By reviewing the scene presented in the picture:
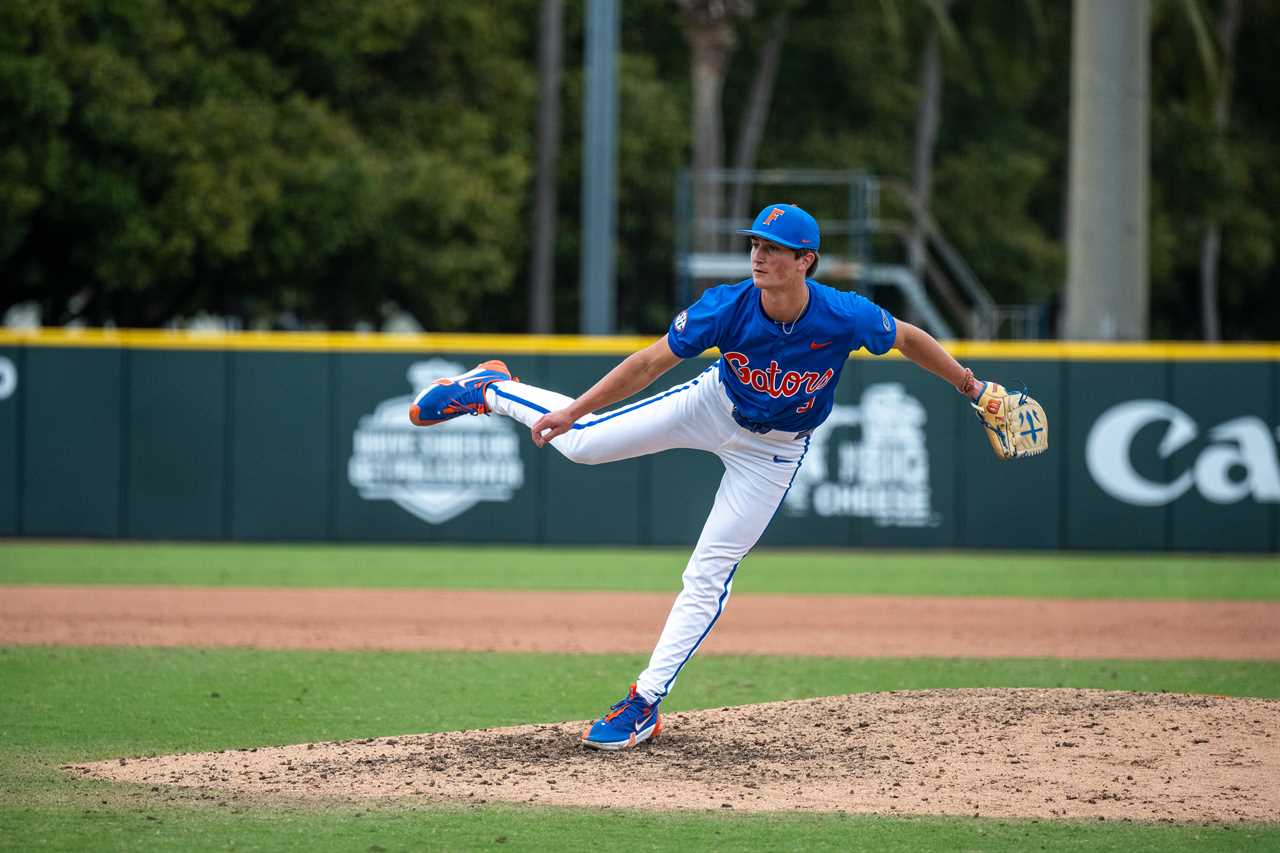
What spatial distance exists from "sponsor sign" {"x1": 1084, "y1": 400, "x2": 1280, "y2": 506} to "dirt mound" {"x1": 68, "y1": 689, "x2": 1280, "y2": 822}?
8.54 m

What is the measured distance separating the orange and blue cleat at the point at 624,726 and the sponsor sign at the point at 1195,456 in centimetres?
995

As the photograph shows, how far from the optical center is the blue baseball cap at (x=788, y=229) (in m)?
5.81

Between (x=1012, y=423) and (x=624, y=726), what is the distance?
1.85 metres

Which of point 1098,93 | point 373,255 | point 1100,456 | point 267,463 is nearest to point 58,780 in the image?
point 267,463

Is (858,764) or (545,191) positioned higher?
(545,191)

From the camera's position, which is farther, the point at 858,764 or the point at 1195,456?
the point at 1195,456

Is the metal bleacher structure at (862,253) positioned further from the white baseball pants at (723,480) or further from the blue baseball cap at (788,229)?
the blue baseball cap at (788,229)

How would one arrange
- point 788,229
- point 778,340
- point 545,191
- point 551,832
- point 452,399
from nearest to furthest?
point 551,832
point 788,229
point 778,340
point 452,399
point 545,191

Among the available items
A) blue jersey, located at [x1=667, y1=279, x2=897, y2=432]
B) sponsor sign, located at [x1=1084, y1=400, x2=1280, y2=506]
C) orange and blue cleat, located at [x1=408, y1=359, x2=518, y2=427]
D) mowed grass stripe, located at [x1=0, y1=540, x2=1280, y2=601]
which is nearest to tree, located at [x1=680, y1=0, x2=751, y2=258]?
sponsor sign, located at [x1=1084, y1=400, x2=1280, y2=506]

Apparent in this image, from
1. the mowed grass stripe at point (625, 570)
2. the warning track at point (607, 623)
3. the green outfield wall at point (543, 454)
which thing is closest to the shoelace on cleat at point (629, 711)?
the warning track at point (607, 623)

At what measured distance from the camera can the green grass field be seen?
4.99m

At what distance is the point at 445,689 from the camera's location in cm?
789

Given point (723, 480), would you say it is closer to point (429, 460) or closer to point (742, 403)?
point (742, 403)

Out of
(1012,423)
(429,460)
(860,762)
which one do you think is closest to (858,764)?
(860,762)
